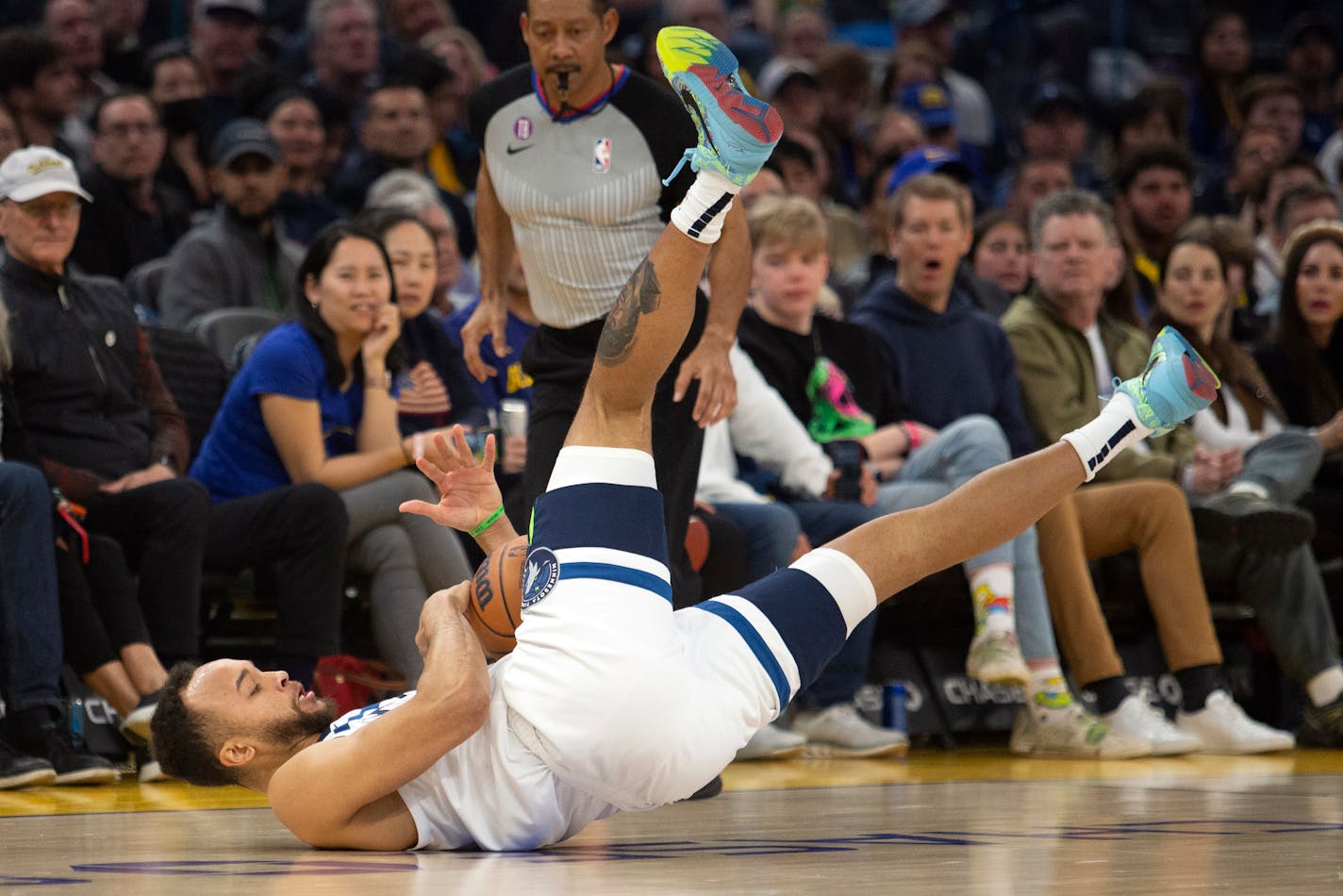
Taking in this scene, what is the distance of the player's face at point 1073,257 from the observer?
7.32 metres

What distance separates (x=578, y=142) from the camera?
15.8 feet

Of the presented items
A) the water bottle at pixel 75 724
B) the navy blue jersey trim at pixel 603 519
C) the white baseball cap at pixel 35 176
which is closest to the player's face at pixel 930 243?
the white baseball cap at pixel 35 176

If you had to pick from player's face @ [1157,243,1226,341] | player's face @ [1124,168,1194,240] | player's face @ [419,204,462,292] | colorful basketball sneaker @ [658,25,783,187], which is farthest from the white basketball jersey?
player's face @ [1124,168,1194,240]

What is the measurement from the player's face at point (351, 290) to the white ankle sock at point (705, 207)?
9.65ft

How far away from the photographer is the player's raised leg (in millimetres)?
3453

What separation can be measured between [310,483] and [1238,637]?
401cm

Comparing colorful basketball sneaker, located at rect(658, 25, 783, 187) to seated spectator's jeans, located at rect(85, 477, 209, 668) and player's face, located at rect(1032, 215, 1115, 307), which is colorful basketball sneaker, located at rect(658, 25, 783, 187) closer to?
seated spectator's jeans, located at rect(85, 477, 209, 668)

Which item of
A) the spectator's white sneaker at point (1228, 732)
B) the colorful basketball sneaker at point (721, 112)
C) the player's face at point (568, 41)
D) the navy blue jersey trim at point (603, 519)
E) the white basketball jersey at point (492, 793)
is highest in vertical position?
the player's face at point (568, 41)

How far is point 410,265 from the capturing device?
6918mm

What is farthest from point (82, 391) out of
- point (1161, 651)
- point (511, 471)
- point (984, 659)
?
point (1161, 651)

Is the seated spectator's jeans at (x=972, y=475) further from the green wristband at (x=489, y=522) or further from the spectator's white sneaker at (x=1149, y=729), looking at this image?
the green wristband at (x=489, y=522)

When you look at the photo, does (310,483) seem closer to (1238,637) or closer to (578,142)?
(578,142)

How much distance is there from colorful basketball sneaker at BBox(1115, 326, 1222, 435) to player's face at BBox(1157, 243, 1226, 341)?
363 cm

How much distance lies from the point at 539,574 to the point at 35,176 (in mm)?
3199
